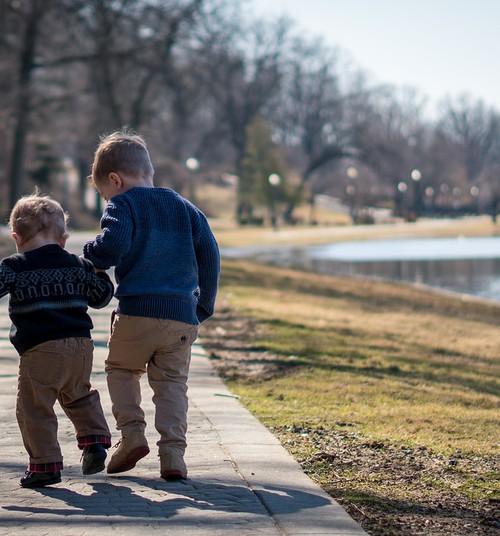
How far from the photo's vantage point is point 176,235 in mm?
4680

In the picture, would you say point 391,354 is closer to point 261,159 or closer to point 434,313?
point 434,313

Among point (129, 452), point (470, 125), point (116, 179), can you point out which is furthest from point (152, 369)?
point (470, 125)

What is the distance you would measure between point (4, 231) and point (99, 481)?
31.0 metres

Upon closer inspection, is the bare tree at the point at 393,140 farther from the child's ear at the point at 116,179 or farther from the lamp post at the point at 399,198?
the child's ear at the point at 116,179

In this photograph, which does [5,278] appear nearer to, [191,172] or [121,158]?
[121,158]

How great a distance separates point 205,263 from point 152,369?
556mm

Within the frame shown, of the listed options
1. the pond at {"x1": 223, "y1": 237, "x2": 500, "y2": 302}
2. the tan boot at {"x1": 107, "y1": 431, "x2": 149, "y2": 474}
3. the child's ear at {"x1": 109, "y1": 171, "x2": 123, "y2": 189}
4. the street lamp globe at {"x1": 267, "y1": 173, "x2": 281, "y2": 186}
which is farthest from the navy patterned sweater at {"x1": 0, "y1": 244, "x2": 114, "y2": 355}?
the street lamp globe at {"x1": 267, "y1": 173, "x2": 281, "y2": 186}

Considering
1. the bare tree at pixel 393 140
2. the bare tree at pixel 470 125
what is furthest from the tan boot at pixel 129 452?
the bare tree at pixel 470 125

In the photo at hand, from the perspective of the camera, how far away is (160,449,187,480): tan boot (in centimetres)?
444

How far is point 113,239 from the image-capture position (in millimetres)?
4512

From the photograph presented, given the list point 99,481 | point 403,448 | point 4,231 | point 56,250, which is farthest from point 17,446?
point 4,231

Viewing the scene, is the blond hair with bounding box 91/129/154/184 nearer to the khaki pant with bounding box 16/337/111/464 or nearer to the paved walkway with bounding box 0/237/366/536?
the khaki pant with bounding box 16/337/111/464

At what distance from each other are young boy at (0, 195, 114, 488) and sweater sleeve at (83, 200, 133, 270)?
114 millimetres

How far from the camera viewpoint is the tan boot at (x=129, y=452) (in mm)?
4566
